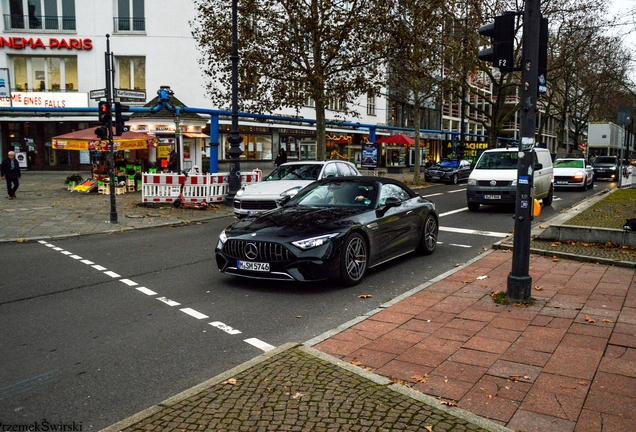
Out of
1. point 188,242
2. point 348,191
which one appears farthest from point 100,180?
point 348,191

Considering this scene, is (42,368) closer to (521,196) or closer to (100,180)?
(521,196)

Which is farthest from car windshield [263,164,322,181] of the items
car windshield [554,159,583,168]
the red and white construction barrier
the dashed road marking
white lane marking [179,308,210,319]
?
car windshield [554,159,583,168]

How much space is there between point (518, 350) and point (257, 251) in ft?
11.3

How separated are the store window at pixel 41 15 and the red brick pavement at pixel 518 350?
33930mm

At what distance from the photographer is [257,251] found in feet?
23.4

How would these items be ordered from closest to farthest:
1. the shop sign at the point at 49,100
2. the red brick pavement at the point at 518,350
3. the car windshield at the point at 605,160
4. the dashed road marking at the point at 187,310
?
the red brick pavement at the point at 518,350 < the dashed road marking at the point at 187,310 < the shop sign at the point at 49,100 < the car windshield at the point at 605,160

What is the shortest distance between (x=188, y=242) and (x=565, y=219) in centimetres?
826

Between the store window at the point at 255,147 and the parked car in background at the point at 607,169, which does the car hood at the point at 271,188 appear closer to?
the store window at the point at 255,147

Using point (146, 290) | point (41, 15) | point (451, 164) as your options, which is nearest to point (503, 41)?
point (146, 290)

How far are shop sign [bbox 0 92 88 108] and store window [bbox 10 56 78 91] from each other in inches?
30.0

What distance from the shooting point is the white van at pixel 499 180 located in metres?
16.1

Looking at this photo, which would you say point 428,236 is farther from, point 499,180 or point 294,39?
point 294,39

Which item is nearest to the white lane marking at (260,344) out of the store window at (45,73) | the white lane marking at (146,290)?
the white lane marking at (146,290)

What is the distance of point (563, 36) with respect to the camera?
3466 centimetres
